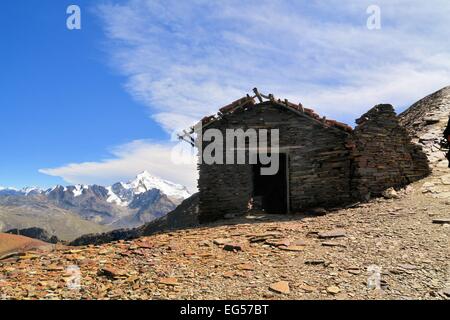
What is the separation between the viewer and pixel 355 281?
648 centimetres

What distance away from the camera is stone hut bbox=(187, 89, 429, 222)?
A: 1450 centimetres

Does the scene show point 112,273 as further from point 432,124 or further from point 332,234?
point 432,124

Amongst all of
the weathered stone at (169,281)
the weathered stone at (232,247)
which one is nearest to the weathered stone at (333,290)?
the weathered stone at (169,281)

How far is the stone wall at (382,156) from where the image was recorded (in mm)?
14352

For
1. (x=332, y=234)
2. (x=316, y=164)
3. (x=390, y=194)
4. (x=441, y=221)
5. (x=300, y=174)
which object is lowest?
(x=332, y=234)

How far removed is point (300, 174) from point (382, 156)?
3527 mm

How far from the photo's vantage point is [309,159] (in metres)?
14.8

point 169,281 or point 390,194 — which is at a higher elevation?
point 390,194

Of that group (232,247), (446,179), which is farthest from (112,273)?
(446,179)

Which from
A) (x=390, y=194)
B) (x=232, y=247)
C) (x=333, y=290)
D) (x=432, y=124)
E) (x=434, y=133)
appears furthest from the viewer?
(x=432, y=124)

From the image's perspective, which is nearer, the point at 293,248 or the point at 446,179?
the point at 293,248

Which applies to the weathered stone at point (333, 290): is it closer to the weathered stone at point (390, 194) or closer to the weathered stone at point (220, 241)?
the weathered stone at point (220, 241)
